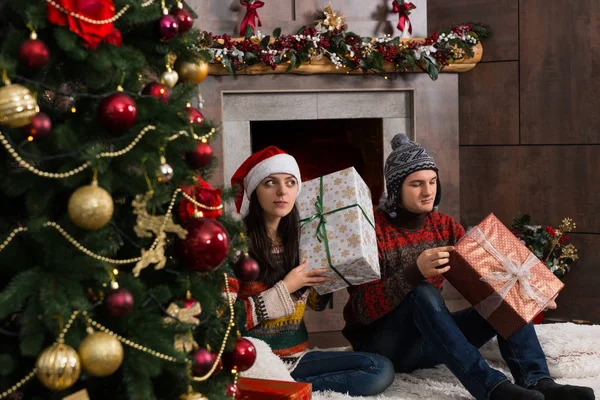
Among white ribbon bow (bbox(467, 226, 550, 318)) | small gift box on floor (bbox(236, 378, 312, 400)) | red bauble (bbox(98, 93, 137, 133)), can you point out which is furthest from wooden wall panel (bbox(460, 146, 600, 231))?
red bauble (bbox(98, 93, 137, 133))

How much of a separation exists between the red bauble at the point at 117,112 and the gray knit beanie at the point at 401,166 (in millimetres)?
1653

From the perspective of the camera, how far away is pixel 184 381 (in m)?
1.59

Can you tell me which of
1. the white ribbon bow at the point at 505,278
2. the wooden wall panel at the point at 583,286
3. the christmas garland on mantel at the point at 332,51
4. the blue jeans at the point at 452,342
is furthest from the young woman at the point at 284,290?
the wooden wall panel at the point at 583,286

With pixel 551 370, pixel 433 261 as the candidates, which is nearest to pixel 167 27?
pixel 433 261

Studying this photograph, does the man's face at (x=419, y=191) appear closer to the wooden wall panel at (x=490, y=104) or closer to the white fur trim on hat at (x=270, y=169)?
the white fur trim on hat at (x=270, y=169)

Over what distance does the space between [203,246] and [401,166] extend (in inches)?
60.8

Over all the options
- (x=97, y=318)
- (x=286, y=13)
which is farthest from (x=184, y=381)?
(x=286, y=13)

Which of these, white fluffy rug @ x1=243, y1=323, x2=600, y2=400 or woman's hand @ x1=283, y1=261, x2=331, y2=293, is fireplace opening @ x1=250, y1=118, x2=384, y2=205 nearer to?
white fluffy rug @ x1=243, y1=323, x2=600, y2=400

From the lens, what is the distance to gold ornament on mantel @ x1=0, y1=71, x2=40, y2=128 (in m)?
1.34

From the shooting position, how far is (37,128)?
138cm

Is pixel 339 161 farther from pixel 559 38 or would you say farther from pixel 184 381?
pixel 184 381

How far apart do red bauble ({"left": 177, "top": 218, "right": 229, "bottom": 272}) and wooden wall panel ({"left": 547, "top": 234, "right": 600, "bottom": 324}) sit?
340 centimetres

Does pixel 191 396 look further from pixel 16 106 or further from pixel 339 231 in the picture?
pixel 339 231

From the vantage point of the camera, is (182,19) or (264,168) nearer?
(182,19)
